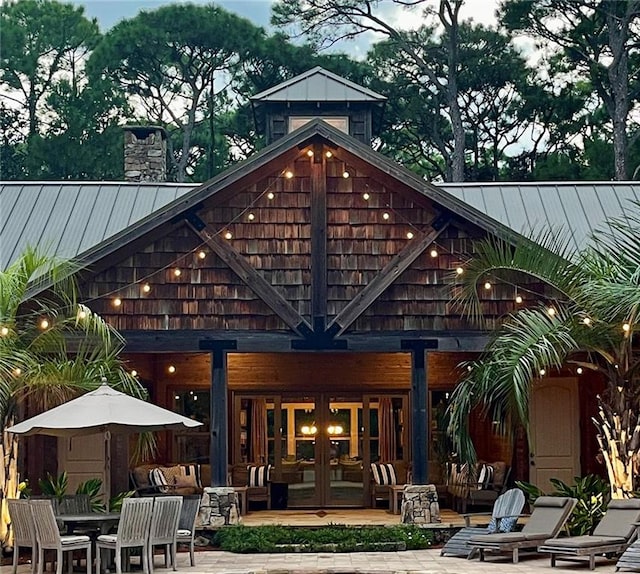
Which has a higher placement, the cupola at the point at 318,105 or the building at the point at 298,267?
the cupola at the point at 318,105

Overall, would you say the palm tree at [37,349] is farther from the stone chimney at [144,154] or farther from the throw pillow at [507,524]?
the stone chimney at [144,154]

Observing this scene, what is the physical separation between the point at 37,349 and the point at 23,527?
2.37 meters

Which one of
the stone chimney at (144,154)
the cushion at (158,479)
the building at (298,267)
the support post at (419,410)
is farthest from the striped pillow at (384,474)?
the stone chimney at (144,154)

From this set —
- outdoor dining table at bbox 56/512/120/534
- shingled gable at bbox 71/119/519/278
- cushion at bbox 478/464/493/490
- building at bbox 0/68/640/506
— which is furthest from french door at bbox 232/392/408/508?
outdoor dining table at bbox 56/512/120/534

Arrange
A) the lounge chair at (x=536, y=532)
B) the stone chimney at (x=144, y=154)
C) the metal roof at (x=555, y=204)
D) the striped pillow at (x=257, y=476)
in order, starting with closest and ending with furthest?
the lounge chair at (x=536, y=532) < the metal roof at (x=555, y=204) < the striped pillow at (x=257, y=476) < the stone chimney at (x=144, y=154)

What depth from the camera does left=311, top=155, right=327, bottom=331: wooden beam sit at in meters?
14.6

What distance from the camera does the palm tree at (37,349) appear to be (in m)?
12.4

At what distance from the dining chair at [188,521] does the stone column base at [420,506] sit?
302cm

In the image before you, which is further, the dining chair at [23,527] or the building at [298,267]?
the building at [298,267]

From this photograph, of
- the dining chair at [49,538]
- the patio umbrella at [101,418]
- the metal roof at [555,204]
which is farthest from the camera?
the metal roof at [555,204]

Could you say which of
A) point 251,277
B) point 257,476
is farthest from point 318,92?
point 251,277

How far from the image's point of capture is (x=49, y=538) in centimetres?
1104

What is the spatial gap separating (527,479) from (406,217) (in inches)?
193

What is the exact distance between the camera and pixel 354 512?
658 inches
